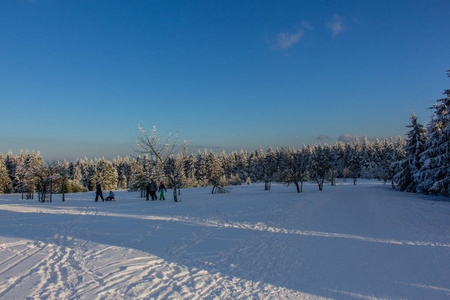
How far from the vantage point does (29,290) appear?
4355 mm

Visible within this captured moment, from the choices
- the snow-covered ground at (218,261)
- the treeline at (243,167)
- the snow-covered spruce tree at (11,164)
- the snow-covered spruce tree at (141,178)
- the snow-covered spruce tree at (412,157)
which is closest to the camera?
the snow-covered ground at (218,261)

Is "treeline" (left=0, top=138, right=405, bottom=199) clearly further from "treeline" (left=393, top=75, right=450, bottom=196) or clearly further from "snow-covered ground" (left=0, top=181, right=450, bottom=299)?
"snow-covered ground" (left=0, top=181, right=450, bottom=299)

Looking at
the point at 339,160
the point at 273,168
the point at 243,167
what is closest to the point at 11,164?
the point at 243,167

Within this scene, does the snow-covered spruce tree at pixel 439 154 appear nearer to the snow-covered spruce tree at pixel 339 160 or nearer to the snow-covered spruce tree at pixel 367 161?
the snow-covered spruce tree at pixel 367 161

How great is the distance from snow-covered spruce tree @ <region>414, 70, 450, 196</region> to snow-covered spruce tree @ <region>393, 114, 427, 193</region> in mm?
6455

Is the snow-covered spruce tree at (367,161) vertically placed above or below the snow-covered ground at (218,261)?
above

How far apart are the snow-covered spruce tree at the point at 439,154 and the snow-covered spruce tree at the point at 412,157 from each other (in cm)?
646

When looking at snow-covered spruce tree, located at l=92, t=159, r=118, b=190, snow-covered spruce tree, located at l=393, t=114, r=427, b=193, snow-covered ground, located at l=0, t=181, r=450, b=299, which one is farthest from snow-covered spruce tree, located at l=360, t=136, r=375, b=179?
snow-covered spruce tree, located at l=92, t=159, r=118, b=190

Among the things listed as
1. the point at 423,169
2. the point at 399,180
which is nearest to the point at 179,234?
the point at 423,169

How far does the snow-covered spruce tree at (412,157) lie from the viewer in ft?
102

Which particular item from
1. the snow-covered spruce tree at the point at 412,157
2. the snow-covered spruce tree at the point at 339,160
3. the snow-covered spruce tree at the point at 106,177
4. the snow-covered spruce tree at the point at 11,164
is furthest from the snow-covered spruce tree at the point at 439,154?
the snow-covered spruce tree at the point at 11,164

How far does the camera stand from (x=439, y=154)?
23.2m

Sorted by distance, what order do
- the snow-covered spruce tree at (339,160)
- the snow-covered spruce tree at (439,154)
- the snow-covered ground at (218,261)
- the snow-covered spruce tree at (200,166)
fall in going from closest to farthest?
the snow-covered ground at (218,261) → the snow-covered spruce tree at (439,154) → the snow-covered spruce tree at (200,166) → the snow-covered spruce tree at (339,160)

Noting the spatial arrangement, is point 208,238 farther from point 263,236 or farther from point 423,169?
point 423,169
